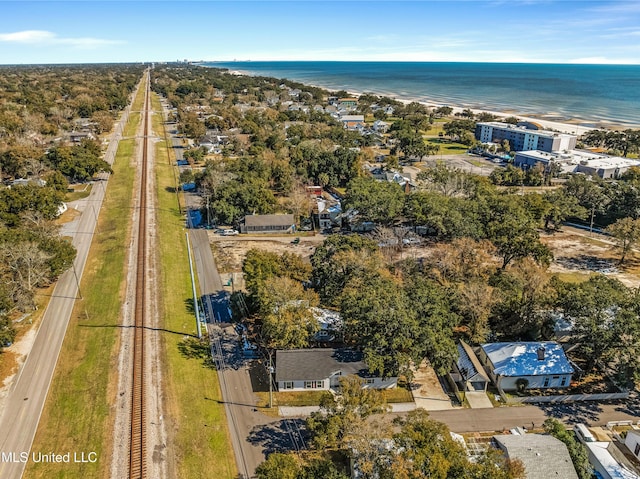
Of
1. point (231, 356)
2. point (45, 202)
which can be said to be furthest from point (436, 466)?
point (45, 202)

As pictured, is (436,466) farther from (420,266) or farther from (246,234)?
(246,234)

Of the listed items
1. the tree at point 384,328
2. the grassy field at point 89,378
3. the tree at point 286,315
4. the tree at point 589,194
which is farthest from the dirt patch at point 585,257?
the grassy field at point 89,378

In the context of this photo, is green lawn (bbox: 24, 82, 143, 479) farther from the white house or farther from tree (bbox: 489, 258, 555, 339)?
the white house

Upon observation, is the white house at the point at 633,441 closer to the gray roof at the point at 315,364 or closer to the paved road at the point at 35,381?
the gray roof at the point at 315,364

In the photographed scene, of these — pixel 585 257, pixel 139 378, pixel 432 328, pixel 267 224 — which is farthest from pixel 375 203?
pixel 139 378

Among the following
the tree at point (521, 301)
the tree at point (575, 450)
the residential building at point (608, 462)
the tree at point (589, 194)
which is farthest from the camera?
the tree at point (589, 194)

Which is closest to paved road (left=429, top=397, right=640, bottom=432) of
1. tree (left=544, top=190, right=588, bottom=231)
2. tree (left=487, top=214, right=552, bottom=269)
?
tree (left=487, top=214, right=552, bottom=269)

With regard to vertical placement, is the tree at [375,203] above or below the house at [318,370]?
above
